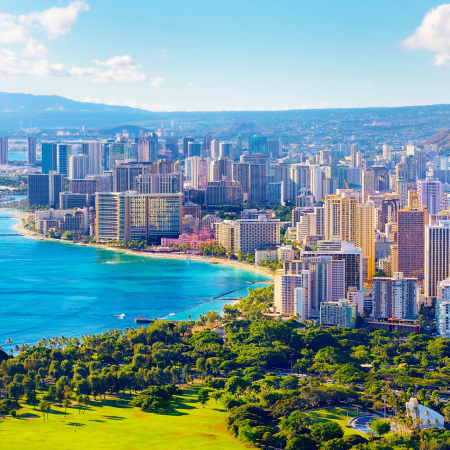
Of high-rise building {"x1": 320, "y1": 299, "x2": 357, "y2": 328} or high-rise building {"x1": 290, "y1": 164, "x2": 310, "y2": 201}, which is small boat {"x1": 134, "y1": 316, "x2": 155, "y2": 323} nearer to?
high-rise building {"x1": 320, "y1": 299, "x2": 357, "y2": 328}

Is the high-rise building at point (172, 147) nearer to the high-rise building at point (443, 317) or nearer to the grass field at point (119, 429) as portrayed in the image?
A: the high-rise building at point (443, 317)

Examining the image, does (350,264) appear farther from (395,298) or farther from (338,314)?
(338,314)

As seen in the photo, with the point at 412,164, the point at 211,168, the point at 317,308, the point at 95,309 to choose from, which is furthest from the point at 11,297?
the point at 412,164

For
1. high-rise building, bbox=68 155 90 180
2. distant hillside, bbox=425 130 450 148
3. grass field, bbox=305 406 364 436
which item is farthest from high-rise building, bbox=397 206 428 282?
distant hillside, bbox=425 130 450 148

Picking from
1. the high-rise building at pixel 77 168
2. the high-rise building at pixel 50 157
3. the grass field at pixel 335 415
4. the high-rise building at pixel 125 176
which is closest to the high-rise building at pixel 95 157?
the high-rise building at pixel 77 168

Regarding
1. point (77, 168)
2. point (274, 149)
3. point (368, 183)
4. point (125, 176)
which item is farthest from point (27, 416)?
point (274, 149)
